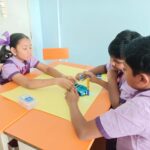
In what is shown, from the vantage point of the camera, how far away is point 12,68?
4.38 feet

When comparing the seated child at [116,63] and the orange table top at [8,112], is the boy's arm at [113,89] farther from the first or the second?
the orange table top at [8,112]

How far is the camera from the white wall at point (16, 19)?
2312 mm

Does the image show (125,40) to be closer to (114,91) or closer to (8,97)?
(114,91)


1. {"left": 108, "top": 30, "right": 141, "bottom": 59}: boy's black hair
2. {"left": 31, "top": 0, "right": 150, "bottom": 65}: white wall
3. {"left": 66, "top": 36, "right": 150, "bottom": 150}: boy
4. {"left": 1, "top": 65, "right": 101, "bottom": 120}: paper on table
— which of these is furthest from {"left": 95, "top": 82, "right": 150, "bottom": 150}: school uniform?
{"left": 31, "top": 0, "right": 150, "bottom": 65}: white wall

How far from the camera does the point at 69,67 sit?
1631mm

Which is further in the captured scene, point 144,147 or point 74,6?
point 74,6

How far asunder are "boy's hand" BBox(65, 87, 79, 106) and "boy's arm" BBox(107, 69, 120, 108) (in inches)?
8.0

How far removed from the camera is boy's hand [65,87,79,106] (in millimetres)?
955

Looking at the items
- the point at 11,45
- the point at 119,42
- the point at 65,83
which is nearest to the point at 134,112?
the point at 119,42

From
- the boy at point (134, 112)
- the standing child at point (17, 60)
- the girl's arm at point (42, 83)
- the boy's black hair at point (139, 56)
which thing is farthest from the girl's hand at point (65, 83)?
the boy's black hair at point (139, 56)

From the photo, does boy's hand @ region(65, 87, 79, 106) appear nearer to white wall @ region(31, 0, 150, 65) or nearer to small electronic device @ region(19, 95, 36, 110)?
small electronic device @ region(19, 95, 36, 110)

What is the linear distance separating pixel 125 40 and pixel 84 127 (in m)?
0.54

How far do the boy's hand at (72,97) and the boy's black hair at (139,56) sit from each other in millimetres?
411

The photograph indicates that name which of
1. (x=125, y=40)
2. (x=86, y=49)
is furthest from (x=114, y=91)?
(x=86, y=49)
